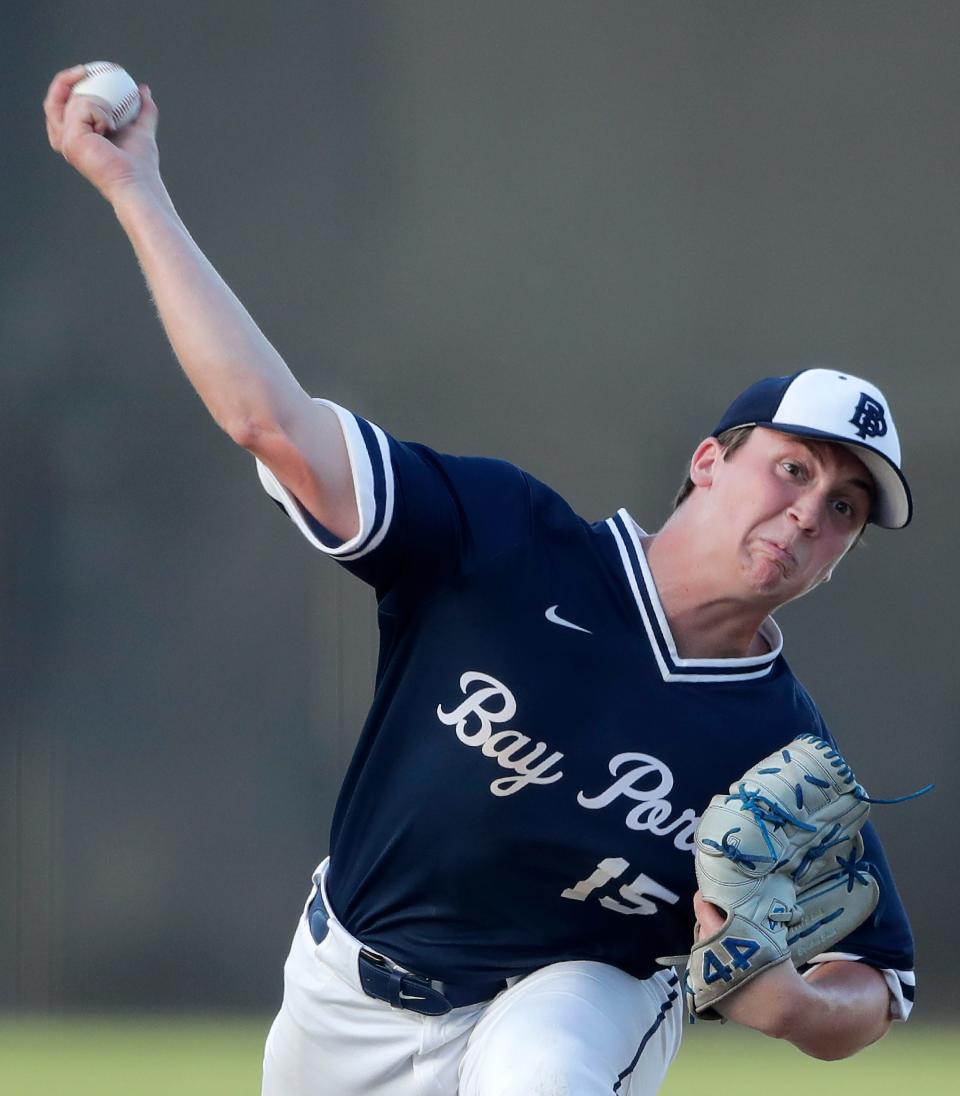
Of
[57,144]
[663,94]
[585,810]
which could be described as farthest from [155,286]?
[663,94]

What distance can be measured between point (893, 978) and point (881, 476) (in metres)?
0.68

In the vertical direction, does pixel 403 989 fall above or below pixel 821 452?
below

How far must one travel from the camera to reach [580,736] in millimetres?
2012

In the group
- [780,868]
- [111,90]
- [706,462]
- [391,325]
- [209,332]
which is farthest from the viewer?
[391,325]

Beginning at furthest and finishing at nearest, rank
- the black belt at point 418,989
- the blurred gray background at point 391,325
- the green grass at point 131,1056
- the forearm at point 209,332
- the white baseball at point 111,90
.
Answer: the blurred gray background at point 391,325
the green grass at point 131,1056
the black belt at point 418,989
the white baseball at point 111,90
the forearm at point 209,332

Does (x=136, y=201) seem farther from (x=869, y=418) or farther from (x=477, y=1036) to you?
(x=477, y=1036)

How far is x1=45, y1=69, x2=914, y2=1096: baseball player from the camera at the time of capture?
6.54 ft

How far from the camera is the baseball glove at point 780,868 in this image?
73.4 inches

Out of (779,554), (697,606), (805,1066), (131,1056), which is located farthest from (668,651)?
(131,1056)

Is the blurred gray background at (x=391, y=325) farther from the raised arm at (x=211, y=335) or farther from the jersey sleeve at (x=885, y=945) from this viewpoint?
the raised arm at (x=211, y=335)

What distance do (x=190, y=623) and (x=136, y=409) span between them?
0.63m

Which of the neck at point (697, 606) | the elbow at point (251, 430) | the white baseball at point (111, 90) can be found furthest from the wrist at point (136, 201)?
the neck at point (697, 606)

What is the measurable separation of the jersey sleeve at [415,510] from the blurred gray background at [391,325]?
2.31 m

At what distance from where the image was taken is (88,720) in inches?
170
